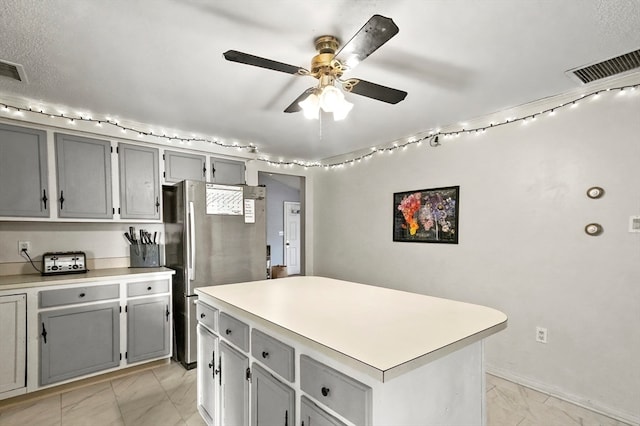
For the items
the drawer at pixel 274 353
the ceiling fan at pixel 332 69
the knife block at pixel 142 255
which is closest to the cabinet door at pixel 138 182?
the knife block at pixel 142 255

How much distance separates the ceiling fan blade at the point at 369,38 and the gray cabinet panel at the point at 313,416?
1448mm

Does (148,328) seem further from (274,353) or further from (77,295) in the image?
(274,353)

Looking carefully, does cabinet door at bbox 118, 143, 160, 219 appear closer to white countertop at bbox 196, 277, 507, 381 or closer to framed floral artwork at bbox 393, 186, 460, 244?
white countertop at bbox 196, 277, 507, 381

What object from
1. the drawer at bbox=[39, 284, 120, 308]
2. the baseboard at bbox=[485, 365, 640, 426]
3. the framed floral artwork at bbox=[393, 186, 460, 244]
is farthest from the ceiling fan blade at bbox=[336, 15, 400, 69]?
the baseboard at bbox=[485, 365, 640, 426]

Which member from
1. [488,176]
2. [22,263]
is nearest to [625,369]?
[488,176]

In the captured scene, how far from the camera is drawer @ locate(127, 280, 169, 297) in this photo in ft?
9.21

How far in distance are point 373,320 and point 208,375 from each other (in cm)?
130

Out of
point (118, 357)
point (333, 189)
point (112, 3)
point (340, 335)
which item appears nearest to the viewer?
point (340, 335)

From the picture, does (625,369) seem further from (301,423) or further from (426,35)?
(426,35)

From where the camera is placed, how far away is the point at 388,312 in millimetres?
1450

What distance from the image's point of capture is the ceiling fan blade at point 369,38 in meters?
1.20

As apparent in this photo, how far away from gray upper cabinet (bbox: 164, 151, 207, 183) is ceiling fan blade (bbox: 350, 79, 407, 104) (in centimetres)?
234

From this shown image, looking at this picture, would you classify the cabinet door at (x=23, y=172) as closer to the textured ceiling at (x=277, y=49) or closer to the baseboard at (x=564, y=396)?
the textured ceiling at (x=277, y=49)

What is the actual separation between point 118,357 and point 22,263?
Result: 1.22 metres
